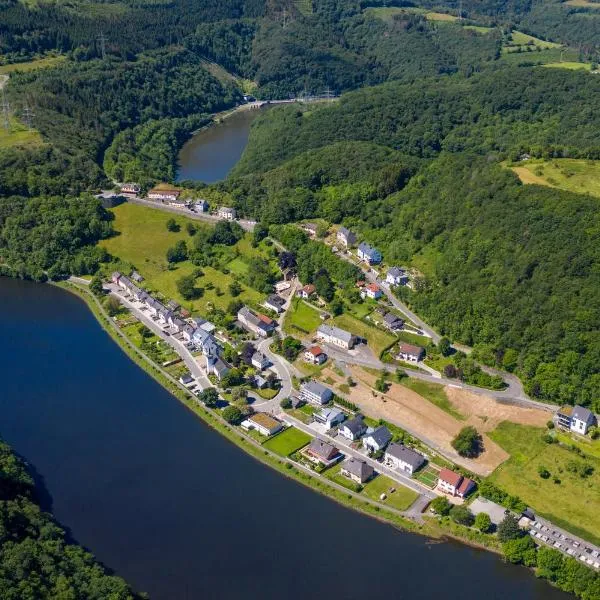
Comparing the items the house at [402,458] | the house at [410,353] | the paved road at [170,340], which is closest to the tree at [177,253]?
the paved road at [170,340]

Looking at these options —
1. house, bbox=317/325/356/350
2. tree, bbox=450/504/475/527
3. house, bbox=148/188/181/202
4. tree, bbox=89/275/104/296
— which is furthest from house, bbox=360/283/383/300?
house, bbox=148/188/181/202

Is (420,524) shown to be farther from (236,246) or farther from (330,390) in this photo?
(236,246)

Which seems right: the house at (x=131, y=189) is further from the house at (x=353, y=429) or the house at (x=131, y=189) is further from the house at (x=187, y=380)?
the house at (x=353, y=429)

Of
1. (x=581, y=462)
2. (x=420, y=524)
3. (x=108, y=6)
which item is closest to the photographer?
(x=420, y=524)

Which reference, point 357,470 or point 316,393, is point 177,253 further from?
point 357,470

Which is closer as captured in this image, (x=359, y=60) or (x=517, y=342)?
(x=517, y=342)

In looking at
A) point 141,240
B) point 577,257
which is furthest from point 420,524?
point 141,240
